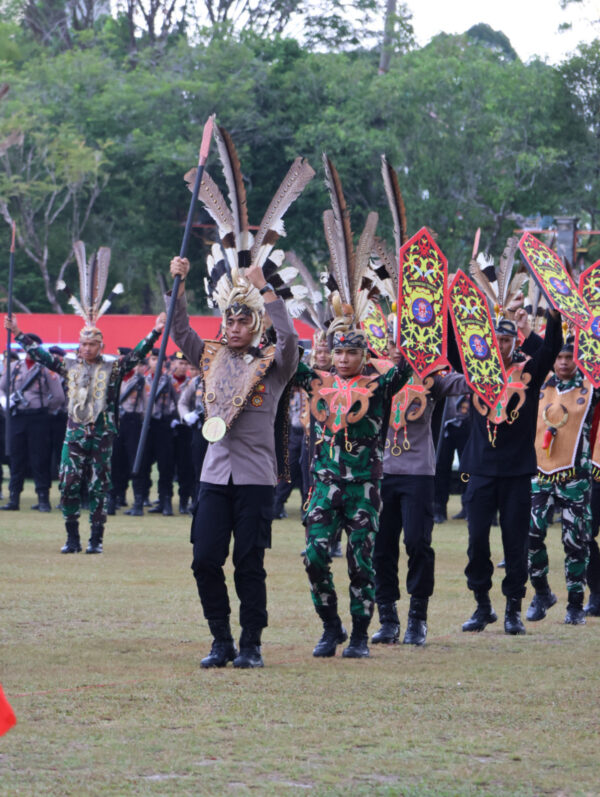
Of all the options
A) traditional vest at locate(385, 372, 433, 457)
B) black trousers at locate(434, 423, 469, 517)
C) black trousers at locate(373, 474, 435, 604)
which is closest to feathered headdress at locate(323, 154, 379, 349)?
traditional vest at locate(385, 372, 433, 457)

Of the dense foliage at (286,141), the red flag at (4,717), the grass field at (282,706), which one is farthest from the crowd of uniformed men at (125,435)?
the dense foliage at (286,141)

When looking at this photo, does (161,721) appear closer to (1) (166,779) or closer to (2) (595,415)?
(1) (166,779)

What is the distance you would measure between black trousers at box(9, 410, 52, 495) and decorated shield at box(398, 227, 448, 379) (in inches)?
402

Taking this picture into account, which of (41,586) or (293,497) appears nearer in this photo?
(41,586)

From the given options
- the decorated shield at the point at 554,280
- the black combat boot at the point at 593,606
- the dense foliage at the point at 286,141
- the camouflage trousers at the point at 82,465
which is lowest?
the black combat boot at the point at 593,606

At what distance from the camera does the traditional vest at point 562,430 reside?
9859 mm

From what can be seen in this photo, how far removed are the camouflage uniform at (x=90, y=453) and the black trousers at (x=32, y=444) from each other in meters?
5.10

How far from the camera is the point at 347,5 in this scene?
4403cm

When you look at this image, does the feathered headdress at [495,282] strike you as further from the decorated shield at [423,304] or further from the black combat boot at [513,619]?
the black combat boot at [513,619]

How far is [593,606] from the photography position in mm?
10102

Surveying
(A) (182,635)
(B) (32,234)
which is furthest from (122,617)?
(B) (32,234)

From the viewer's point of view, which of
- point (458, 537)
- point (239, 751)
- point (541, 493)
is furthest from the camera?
point (458, 537)

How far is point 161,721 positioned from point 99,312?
291 inches

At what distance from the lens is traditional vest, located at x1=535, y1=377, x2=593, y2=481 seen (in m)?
9.86
